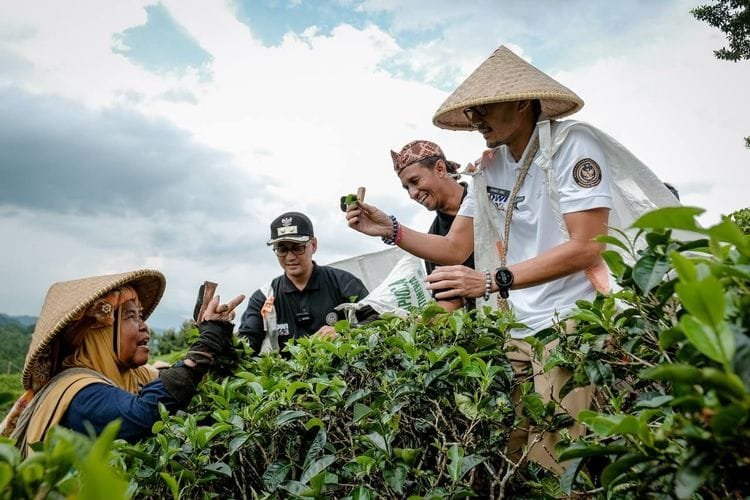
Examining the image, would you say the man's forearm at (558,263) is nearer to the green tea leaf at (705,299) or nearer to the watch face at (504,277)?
the watch face at (504,277)

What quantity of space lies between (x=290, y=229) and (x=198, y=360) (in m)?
2.63

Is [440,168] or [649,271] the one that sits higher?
[440,168]

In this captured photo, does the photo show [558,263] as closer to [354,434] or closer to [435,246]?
[435,246]

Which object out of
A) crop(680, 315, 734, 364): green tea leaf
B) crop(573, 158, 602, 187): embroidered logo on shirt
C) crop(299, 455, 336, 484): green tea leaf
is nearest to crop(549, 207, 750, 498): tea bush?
crop(680, 315, 734, 364): green tea leaf

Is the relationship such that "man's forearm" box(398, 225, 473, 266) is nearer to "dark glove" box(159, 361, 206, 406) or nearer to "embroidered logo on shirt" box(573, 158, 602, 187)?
"embroidered logo on shirt" box(573, 158, 602, 187)

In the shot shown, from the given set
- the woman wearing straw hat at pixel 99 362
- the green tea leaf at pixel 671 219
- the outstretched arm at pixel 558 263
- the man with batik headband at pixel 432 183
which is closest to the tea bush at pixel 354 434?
the outstretched arm at pixel 558 263

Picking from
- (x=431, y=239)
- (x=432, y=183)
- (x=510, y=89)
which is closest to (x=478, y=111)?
(x=510, y=89)

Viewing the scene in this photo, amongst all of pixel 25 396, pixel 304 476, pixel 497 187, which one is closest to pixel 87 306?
pixel 25 396

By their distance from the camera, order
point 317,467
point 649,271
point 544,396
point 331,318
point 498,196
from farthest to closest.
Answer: point 331,318 → point 498,196 → point 544,396 → point 317,467 → point 649,271

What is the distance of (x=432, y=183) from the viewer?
4547 mm

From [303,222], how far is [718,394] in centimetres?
478

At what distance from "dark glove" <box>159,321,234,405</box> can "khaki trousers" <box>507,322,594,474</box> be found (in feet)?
4.42

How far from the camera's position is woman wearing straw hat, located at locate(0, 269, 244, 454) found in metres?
2.68

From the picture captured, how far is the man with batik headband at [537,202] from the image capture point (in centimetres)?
258
